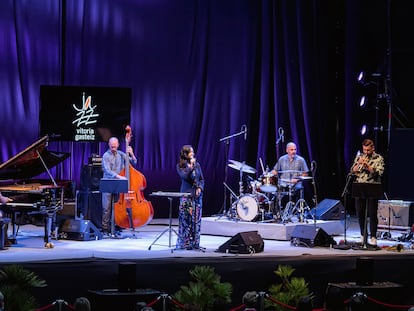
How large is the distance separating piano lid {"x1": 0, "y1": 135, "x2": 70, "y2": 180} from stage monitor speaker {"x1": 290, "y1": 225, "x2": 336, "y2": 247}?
389cm

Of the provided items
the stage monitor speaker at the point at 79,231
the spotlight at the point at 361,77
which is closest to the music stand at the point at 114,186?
the stage monitor speaker at the point at 79,231

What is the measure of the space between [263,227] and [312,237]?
146cm

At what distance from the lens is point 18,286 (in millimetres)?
8117

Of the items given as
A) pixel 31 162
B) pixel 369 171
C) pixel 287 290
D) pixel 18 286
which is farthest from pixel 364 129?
pixel 18 286

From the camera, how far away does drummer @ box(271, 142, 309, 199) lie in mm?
13477

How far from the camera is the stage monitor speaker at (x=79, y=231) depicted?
12109mm

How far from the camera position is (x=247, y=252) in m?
10.6

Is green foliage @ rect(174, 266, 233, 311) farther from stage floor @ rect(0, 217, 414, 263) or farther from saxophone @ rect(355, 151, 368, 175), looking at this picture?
saxophone @ rect(355, 151, 368, 175)

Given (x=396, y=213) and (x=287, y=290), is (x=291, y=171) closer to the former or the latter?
(x=396, y=213)

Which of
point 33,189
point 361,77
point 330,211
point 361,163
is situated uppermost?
point 361,77

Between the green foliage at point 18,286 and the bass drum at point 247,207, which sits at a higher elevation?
the bass drum at point 247,207

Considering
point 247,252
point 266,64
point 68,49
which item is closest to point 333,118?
point 266,64

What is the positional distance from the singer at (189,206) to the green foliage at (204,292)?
87.2 inches

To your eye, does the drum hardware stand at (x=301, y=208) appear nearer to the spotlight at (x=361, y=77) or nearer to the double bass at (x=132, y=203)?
the double bass at (x=132, y=203)
